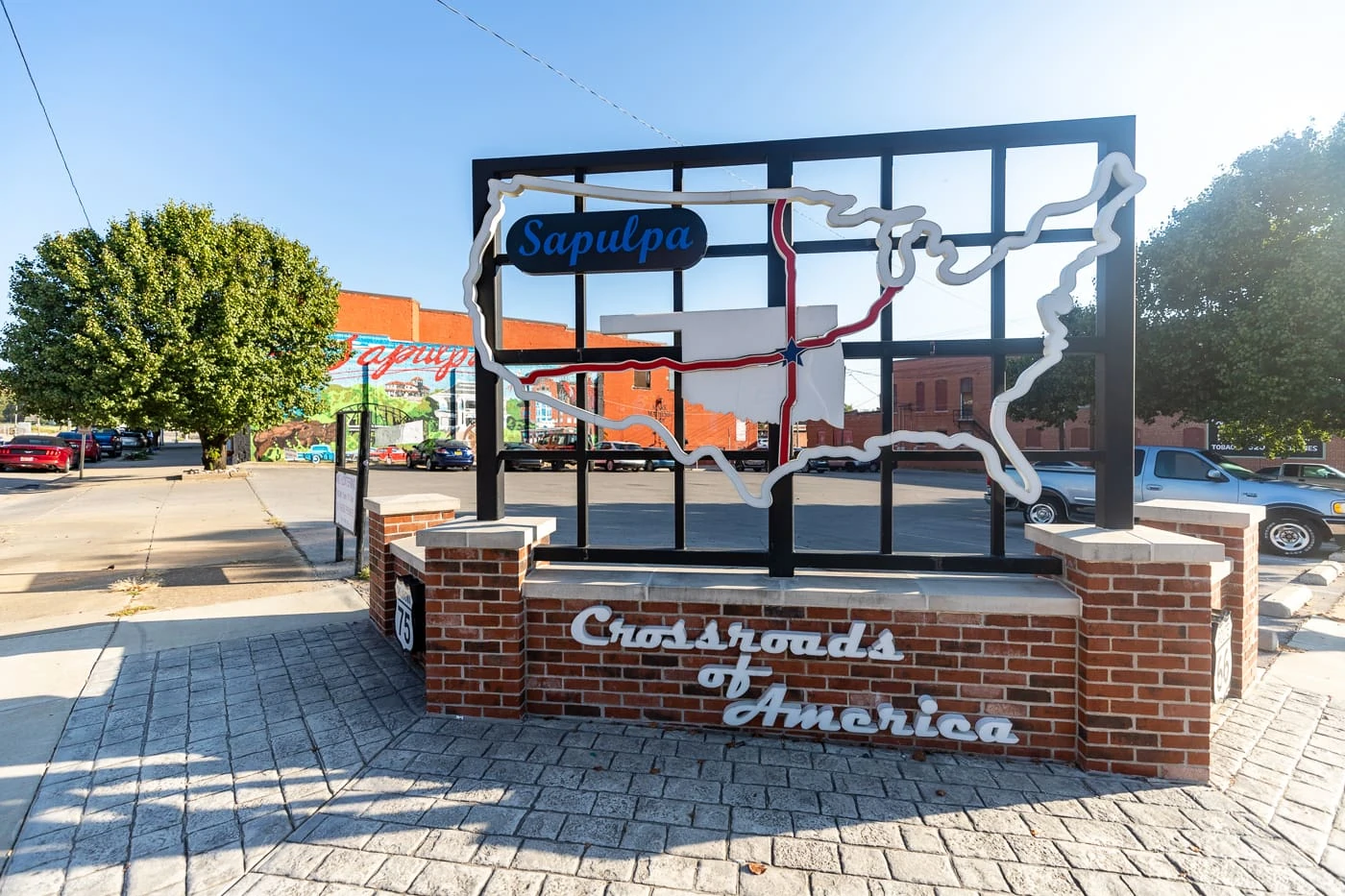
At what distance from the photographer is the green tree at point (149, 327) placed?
18.6 m

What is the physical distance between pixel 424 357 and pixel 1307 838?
118 ft

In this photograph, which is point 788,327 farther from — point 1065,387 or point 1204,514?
point 1065,387

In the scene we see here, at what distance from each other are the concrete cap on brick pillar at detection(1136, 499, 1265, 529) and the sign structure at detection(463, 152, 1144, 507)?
61.3 inches

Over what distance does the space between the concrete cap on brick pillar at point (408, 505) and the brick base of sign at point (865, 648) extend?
1.44 m

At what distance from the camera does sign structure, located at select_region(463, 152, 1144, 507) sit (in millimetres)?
3340

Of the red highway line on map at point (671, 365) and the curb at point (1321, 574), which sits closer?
the red highway line on map at point (671, 365)

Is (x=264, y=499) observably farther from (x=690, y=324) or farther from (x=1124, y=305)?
(x=1124, y=305)

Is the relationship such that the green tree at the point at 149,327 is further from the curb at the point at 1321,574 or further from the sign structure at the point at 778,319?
the curb at the point at 1321,574

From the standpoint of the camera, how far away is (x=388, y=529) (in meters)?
5.04

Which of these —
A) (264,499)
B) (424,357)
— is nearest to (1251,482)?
(264,499)

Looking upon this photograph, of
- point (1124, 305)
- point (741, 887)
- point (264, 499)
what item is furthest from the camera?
point (264, 499)

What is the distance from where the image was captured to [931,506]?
52.9 ft

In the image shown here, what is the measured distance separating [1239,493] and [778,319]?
10.5m

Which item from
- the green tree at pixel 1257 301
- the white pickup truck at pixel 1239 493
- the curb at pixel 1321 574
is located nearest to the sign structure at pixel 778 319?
the white pickup truck at pixel 1239 493
